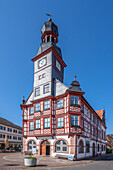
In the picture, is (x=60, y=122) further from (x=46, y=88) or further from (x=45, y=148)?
(x=46, y=88)

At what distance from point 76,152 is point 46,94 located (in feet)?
34.2

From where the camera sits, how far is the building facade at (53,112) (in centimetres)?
2344

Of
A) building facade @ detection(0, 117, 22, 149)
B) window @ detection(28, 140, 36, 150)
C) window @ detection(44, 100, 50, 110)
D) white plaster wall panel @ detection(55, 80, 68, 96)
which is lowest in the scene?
building facade @ detection(0, 117, 22, 149)

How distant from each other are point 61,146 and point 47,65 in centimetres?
1405

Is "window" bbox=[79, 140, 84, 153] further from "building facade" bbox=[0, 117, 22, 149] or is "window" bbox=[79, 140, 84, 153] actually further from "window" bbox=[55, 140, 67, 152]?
"building facade" bbox=[0, 117, 22, 149]

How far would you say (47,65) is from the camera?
28.9 meters

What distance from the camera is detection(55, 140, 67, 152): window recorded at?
23.3 m

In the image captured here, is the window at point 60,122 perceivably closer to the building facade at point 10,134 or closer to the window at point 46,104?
the window at point 46,104

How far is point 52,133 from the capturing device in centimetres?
2461

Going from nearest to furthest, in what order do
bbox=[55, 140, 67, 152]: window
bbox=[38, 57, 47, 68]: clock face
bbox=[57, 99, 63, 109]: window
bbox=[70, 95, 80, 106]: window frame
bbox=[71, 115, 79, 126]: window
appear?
1. bbox=[55, 140, 67, 152]: window
2. bbox=[71, 115, 79, 126]: window
3. bbox=[70, 95, 80, 106]: window frame
4. bbox=[57, 99, 63, 109]: window
5. bbox=[38, 57, 47, 68]: clock face

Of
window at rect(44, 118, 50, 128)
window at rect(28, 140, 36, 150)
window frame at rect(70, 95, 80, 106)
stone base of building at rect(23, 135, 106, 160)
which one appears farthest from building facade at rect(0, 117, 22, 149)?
window frame at rect(70, 95, 80, 106)

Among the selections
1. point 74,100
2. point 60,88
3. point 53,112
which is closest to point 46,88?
point 60,88

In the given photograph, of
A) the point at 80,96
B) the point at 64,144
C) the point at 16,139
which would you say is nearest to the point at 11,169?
the point at 64,144

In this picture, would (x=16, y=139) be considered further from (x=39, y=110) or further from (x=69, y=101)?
(x=69, y=101)
